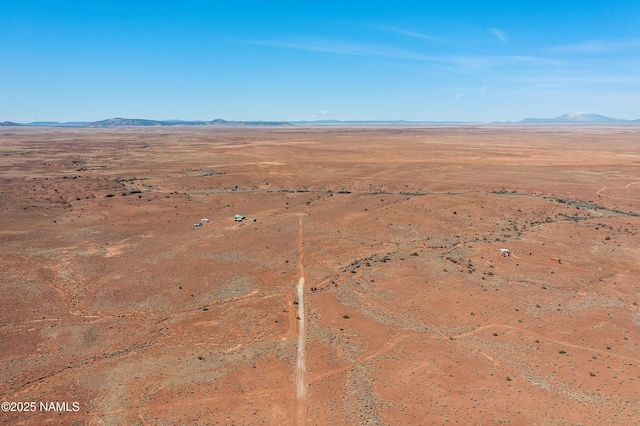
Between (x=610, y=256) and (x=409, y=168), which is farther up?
(x=409, y=168)

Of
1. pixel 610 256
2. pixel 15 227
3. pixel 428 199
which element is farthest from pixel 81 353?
pixel 428 199

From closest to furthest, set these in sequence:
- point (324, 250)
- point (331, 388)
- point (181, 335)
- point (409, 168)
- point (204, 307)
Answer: point (331, 388)
point (181, 335)
point (204, 307)
point (324, 250)
point (409, 168)

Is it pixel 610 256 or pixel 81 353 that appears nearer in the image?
pixel 81 353

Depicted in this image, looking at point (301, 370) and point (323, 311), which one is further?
point (323, 311)

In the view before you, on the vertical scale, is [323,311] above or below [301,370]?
above

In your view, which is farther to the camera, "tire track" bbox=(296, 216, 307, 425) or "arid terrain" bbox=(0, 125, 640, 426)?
"arid terrain" bbox=(0, 125, 640, 426)

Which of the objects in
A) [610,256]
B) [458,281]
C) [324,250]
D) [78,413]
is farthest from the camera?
[324,250]

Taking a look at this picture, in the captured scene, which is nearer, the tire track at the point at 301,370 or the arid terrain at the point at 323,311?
the tire track at the point at 301,370

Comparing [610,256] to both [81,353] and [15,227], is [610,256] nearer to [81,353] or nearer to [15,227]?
[81,353]
